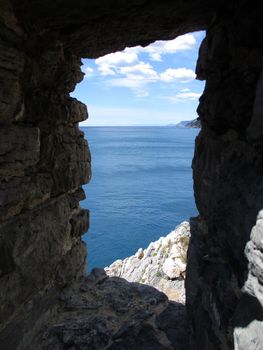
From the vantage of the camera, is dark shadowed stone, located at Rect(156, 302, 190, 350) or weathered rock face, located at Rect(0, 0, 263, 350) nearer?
weathered rock face, located at Rect(0, 0, 263, 350)

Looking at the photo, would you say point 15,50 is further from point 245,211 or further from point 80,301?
point 80,301

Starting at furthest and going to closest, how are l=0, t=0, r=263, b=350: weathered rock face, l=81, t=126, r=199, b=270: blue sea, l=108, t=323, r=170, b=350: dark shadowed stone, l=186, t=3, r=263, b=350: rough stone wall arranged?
l=81, t=126, r=199, b=270: blue sea < l=108, t=323, r=170, b=350: dark shadowed stone < l=0, t=0, r=263, b=350: weathered rock face < l=186, t=3, r=263, b=350: rough stone wall

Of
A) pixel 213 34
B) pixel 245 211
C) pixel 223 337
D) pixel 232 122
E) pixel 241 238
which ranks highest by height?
pixel 213 34

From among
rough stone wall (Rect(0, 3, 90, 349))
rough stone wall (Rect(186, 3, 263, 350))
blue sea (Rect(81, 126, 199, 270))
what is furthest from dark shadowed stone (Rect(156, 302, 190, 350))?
blue sea (Rect(81, 126, 199, 270))

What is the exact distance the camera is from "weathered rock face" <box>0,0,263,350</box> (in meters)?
1.72

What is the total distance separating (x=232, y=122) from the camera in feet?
6.17

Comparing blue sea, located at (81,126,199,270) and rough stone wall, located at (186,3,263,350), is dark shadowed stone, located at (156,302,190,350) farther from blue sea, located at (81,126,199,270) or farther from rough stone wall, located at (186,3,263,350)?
blue sea, located at (81,126,199,270)

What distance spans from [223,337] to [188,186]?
3066 centimetres

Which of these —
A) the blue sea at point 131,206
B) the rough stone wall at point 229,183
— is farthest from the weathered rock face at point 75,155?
the blue sea at point 131,206

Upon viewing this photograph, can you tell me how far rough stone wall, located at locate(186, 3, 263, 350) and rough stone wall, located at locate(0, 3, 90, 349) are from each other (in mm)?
1008

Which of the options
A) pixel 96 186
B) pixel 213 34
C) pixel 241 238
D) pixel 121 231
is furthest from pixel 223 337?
Answer: pixel 96 186

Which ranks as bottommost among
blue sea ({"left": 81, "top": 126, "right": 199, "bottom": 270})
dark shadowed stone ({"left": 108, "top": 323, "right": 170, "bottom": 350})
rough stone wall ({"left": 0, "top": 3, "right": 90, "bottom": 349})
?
blue sea ({"left": 81, "top": 126, "right": 199, "bottom": 270})

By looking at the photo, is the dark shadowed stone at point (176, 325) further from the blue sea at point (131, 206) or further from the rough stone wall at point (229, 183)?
the blue sea at point (131, 206)

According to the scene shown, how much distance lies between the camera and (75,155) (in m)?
2.88
